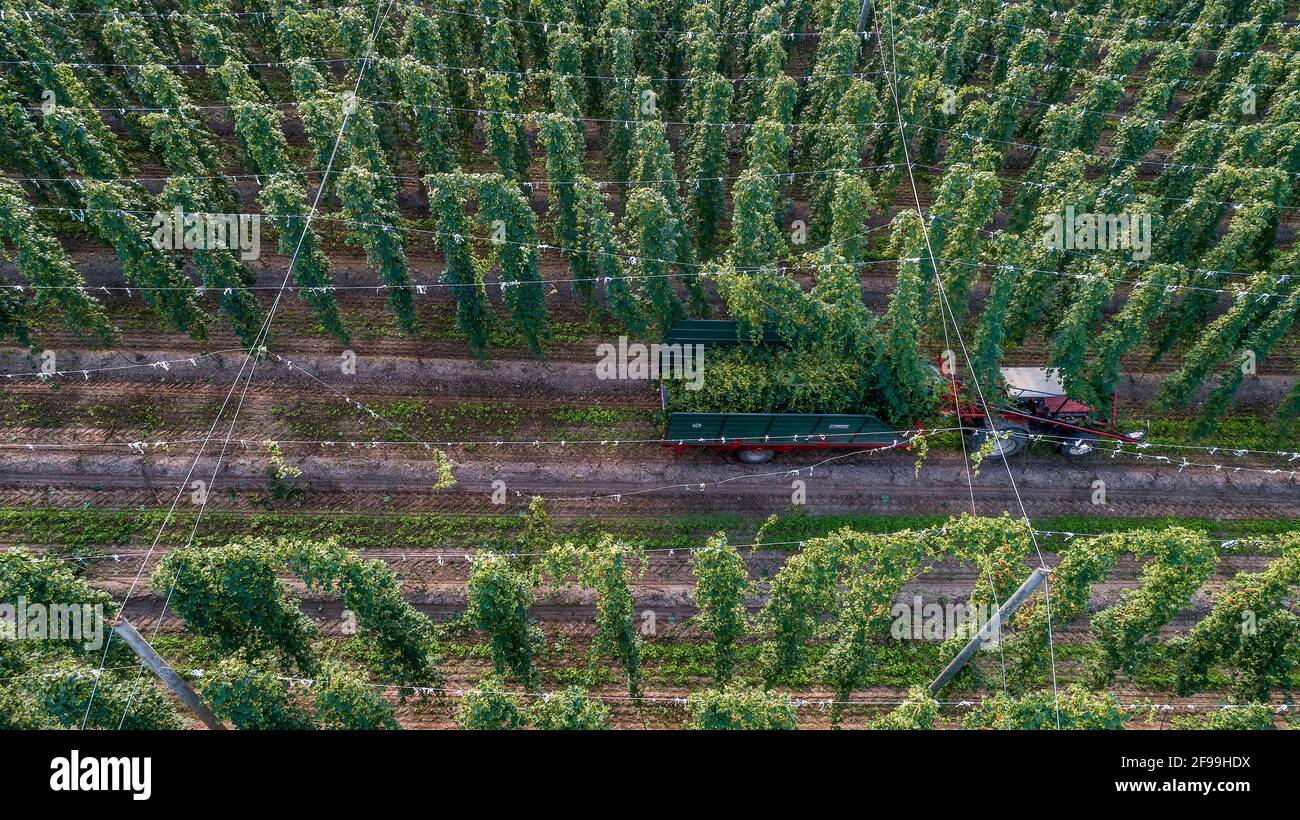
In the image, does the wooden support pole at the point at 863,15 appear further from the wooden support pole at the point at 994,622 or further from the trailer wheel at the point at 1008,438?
the wooden support pole at the point at 994,622

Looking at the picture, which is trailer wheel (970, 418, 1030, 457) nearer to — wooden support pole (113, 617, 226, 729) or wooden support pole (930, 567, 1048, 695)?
wooden support pole (930, 567, 1048, 695)

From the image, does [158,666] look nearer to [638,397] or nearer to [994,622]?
[638,397]

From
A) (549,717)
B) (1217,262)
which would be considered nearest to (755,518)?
(549,717)

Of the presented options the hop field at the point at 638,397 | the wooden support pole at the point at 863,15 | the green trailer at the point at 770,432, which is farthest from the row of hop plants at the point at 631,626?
the wooden support pole at the point at 863,15

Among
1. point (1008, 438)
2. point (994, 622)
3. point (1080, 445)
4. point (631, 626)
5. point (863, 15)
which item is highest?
point (863, 15)

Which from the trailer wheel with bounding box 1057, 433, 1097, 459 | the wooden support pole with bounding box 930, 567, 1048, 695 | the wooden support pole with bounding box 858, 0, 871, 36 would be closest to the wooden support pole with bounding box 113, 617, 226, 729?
the wooden support pole with bounding box 930, 567, 1048, 695

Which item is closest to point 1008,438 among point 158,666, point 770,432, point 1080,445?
point 1080,445
